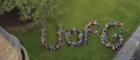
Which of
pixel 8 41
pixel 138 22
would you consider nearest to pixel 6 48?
pixel 8 41

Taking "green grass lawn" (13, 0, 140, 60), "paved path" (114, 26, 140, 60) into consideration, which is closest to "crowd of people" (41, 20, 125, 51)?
"green grass lawn" (13, 0, 140, 60)

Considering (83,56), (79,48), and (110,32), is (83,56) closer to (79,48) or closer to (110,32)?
(79,48)

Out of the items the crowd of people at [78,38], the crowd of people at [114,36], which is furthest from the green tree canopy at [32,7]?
the crowd of people at [114,36]

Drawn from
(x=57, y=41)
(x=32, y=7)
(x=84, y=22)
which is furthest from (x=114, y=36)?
(x=32, y=7)

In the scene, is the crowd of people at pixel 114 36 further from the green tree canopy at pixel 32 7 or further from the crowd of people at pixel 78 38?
the green tree canopy at pixel 32 7

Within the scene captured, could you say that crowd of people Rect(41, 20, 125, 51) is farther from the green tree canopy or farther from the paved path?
the green tree canopy
